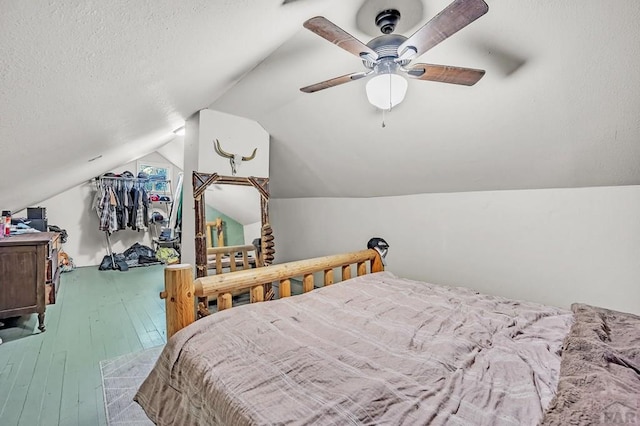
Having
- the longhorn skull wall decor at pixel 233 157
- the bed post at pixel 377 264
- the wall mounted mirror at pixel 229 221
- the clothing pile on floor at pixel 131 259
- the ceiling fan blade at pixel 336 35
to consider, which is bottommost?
the clothing pile on floor at pixel 131 259

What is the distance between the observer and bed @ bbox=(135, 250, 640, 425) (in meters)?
0.83

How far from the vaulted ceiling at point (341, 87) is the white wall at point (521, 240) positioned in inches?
6.2

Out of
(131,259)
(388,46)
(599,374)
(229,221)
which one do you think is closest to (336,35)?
(388,46)

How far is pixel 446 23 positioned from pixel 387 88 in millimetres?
410

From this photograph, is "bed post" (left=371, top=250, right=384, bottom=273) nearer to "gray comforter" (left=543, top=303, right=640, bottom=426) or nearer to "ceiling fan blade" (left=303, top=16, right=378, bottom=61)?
"gray comforter" (left=543, top=303, right=640, bottom=426)

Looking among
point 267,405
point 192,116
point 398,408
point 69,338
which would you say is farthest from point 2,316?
point 398,408

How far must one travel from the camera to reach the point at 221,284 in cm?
154

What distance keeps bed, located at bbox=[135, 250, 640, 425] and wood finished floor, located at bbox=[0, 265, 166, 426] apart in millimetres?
872

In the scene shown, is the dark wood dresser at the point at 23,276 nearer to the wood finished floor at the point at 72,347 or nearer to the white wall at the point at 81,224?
the wood finished floor at the point at 72,347

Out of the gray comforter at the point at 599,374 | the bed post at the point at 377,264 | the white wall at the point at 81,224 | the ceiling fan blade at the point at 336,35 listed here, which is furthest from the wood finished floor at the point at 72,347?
the ceiling fan blade at the point at 336,35

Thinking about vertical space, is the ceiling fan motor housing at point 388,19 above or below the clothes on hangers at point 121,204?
above

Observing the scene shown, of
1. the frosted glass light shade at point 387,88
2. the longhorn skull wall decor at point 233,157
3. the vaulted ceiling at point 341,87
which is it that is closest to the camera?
the vaulted ceiling at point 341,87

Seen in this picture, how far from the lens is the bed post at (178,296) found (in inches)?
53.4

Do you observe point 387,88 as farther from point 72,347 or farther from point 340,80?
point 72,347
